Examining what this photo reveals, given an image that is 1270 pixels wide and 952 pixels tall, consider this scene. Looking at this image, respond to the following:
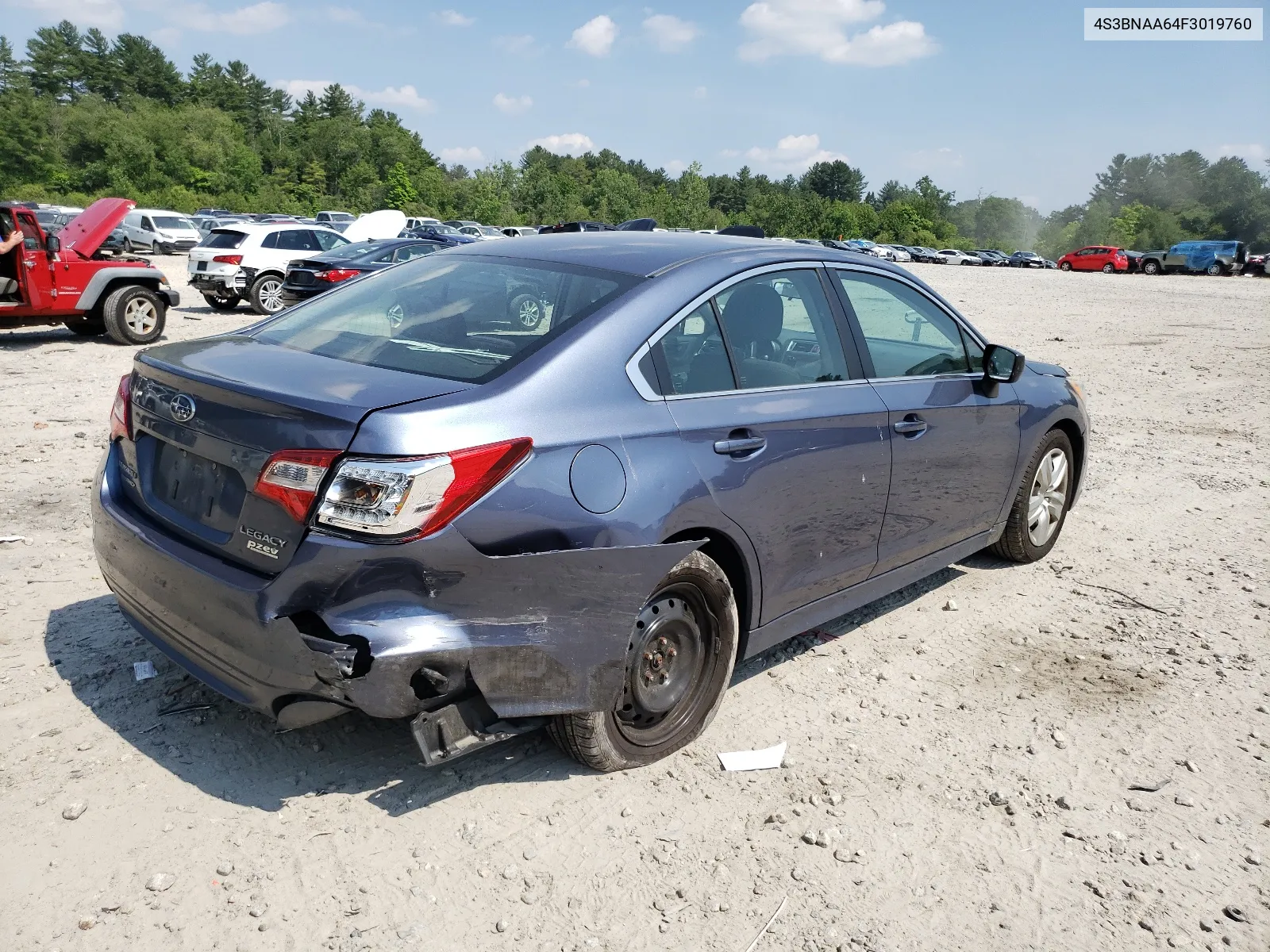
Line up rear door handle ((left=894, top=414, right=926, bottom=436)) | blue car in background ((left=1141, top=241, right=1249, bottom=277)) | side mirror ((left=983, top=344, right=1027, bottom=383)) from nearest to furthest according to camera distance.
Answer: rear door handle ((left=894, top=414, right=926, bottom=436)), side mirror ((left=983, top=344, right=1027, bottom=383)), blue car in background ((left=1141, top=241, right=1249, bottom=277))

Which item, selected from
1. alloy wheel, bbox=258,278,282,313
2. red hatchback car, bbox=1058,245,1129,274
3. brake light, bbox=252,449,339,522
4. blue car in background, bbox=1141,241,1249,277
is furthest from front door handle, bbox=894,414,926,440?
red hatchback car, bbox=1058,245,1129,274

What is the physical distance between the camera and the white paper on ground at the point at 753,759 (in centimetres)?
347

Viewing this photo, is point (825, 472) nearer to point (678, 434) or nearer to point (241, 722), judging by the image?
point (678, 434)

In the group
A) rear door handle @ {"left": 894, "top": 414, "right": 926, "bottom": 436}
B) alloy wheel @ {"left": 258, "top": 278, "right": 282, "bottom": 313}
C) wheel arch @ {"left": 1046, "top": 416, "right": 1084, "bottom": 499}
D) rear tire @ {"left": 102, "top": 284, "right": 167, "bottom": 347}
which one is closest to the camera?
rear door handle @ {"left": 894, "top": 414, "right": 926, "bottom": 436}

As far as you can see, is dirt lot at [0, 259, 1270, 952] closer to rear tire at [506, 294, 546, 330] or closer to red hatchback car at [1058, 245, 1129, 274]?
rear tire at [506, 294, 546, 330]

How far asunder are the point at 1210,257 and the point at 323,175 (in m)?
84.2

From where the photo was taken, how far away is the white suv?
17719 millimetres

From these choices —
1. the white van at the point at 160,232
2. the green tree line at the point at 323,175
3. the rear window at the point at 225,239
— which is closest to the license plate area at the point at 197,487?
the rear window at the point at 225,239

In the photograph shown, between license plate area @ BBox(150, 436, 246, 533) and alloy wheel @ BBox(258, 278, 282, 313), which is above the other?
alloy wheel @ BBox(258, 278, 282, 313)

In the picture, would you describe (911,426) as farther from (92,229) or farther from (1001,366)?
(92,229)

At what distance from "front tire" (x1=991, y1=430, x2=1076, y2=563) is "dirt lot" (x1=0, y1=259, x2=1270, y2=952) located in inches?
17.8

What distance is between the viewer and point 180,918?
257cm

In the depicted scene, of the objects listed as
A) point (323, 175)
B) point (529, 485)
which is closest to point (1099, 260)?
point (529, 485)

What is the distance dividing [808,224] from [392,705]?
104134 millimetres
